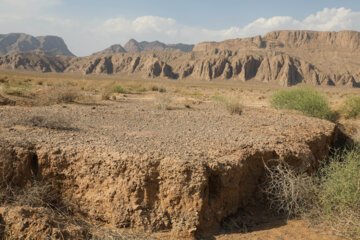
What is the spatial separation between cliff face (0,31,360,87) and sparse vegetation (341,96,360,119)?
6926cm

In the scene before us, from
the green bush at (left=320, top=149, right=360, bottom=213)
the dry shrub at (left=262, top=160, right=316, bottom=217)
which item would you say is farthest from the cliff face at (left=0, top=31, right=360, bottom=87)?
the dry shrub at (left=262, top=160, right=316, bottom=217)

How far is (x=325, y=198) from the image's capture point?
168 inches

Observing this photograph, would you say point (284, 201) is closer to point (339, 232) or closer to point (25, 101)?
point (339, 232)

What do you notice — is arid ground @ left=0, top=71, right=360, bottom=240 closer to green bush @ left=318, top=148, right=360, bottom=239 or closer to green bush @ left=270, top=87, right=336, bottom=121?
green bush @ left=318, top=148, right=360, bottom=239

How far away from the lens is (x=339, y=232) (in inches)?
155

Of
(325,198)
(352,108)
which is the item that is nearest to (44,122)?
(325,198)

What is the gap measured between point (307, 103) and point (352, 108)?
2537 millimetres

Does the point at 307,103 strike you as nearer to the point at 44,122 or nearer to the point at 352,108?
the point at 352,108

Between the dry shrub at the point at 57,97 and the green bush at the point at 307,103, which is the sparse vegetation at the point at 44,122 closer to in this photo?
the dry shrub at the point at 57,97

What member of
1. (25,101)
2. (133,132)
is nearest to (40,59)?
(25,101)

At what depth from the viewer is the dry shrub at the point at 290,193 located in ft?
14.1

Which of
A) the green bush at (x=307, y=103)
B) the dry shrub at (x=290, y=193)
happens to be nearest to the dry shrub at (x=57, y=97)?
the green bush at (x=307, y=103)

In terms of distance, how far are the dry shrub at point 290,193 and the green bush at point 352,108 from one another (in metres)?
8.66

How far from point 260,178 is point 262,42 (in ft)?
404
